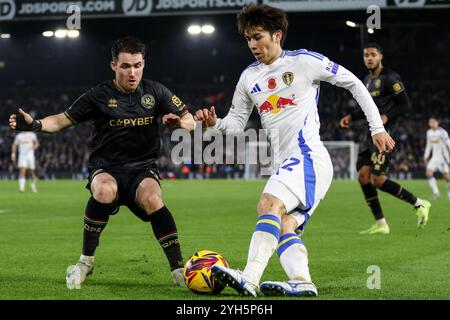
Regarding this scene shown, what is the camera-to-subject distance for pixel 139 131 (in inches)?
270

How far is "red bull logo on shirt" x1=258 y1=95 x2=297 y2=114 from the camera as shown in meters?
6.13

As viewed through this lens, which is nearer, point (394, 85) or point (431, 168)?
point (394, 85)

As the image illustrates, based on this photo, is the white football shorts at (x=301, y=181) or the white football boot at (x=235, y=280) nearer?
the white football boot at (x=235, y=280)

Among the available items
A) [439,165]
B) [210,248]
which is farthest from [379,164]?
[439,165]

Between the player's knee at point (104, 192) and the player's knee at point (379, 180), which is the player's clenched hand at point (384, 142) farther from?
the player's knee at point (379, 180)

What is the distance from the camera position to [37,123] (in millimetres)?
6605

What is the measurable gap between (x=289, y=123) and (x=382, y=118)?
5.48m

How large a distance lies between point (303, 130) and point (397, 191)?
5.90 meters

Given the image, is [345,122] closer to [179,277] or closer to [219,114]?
[179,277]

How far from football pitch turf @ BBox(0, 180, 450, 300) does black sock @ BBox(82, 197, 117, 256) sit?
1.02 feet

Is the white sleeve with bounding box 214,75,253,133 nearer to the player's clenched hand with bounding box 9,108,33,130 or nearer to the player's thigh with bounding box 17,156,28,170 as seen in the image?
the player's clenched hand with bounding box 9,108,33,130

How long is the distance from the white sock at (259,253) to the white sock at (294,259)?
0.17 meters

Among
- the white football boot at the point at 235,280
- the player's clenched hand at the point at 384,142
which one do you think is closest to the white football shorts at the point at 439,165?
the player's clenched hand at the point at 384,142

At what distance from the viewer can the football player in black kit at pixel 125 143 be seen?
262 inches
